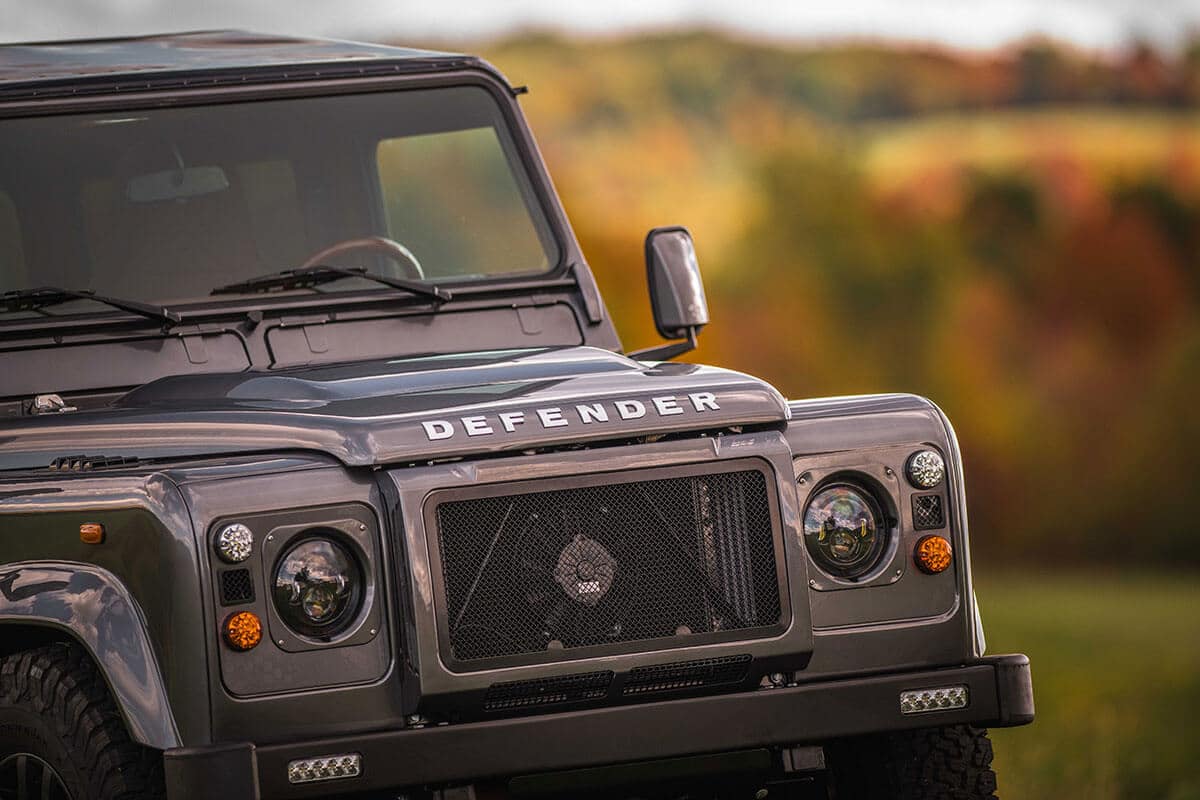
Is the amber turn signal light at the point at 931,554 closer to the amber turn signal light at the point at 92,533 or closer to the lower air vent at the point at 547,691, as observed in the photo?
the lower air vent at the point at 547,691

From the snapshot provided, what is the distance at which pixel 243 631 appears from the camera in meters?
4.58

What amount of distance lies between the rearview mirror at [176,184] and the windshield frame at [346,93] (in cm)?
20

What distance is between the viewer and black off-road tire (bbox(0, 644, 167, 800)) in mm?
4625

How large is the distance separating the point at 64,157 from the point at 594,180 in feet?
226

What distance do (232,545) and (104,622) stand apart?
34cm

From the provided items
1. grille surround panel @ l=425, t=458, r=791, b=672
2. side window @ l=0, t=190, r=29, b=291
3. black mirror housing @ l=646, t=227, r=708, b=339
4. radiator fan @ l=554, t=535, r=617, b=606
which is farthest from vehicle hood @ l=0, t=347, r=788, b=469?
black mirror housing @ l=646, t=227, r=708, b=339

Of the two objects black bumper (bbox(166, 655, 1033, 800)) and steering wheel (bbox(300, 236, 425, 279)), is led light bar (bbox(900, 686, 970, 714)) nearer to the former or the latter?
black bumper (bbox(166, 655, 1033, 800))

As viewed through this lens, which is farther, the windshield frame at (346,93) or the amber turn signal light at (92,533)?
the windshield frame at (346,93)

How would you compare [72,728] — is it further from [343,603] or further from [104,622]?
[343,603]

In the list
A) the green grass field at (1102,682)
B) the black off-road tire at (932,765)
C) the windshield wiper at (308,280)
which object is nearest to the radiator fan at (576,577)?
the black off-road tire at (932,765)

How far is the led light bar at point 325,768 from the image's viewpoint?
14.8 ft

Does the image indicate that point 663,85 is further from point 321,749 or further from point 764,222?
point 321,749

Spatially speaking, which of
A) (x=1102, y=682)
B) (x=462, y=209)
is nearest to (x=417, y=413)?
(x=462, y=209)

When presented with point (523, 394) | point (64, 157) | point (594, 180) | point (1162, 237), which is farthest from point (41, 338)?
point (1162, 237)
